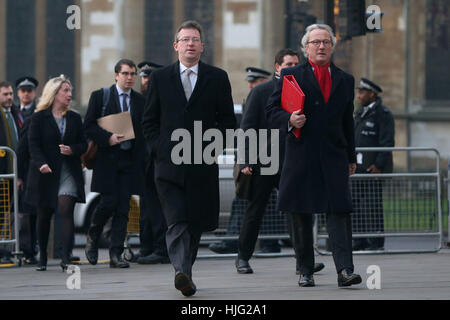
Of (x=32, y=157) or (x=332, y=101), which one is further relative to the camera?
(x=32, y=157)

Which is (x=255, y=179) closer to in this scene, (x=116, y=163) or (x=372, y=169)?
(x=116, y=163)

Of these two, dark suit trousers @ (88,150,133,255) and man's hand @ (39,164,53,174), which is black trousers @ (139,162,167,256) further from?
man's hand @ (39,164,53,174)

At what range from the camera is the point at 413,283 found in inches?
365

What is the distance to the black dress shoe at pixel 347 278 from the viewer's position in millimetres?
8648

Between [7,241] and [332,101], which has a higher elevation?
[332,101]

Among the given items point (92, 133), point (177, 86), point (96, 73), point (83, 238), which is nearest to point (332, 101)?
point (177, 86)

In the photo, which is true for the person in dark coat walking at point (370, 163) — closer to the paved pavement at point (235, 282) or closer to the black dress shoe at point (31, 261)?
the paved pavement at point (235, 282)

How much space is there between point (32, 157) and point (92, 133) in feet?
2.09

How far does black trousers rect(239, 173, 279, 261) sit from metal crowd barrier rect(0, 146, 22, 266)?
2.64m

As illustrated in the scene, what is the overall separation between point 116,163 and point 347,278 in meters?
3.40

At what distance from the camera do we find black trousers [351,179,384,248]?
1262 cm

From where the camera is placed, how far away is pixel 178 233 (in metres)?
8.29
